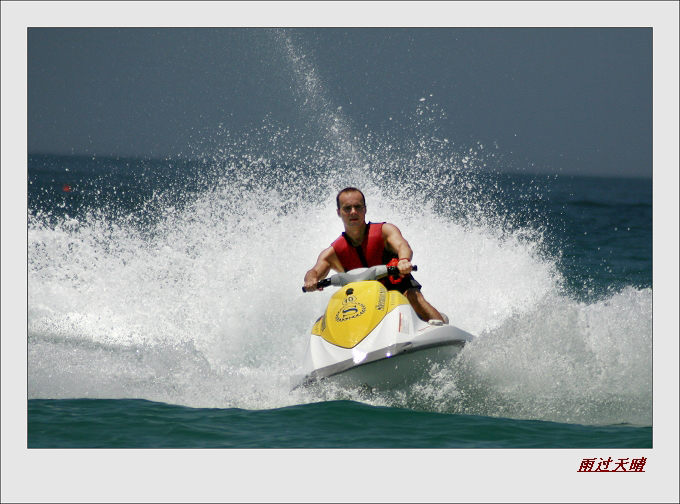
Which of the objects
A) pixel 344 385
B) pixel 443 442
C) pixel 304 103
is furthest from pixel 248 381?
pixel 304 103

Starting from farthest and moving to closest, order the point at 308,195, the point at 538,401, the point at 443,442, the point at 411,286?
1. the point at 308,195
2. the point at 411,286
3. the point at 538,401
4. the point at 443,442

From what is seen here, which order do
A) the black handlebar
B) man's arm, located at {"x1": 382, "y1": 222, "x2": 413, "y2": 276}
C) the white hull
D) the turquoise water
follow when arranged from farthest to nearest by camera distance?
man's arm, located at {"x1": 382, "y1": 222, "x2": 413, "y2": 276}, the black handlebar, the white hull, the turquoise water

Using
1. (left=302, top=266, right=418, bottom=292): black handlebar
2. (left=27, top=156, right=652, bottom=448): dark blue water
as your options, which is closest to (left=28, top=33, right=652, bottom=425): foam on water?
(left=27, top=156, right=652, bottom=448): dark blue water

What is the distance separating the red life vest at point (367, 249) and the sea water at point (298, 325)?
114 cm

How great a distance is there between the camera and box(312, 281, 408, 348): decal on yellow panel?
5.68 metres

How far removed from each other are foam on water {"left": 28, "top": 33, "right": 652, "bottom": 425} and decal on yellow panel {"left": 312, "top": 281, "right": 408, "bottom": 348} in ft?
1.50

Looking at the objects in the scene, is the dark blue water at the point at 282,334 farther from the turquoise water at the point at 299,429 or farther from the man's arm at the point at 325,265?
the man's arm at the point at 325,265

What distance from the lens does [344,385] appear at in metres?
5.52

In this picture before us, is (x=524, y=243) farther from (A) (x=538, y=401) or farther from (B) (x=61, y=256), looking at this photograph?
(B) (x=61, y=256)

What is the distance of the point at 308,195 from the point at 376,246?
5.18 metres

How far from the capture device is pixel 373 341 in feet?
18.2

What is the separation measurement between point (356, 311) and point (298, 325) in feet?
8.85

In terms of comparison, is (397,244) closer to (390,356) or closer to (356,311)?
(356,311)

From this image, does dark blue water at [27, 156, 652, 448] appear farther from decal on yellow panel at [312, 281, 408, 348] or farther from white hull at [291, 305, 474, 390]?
decal on yellow panel at [312, 281, 408, 348]
